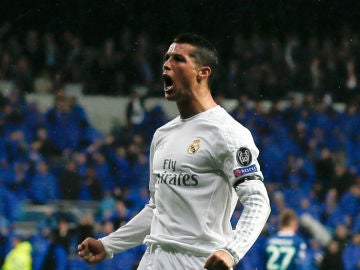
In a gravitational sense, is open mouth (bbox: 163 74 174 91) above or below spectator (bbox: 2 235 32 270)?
above

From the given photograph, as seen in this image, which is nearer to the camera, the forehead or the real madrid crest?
the real madrid crest

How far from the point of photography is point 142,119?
39.5ft

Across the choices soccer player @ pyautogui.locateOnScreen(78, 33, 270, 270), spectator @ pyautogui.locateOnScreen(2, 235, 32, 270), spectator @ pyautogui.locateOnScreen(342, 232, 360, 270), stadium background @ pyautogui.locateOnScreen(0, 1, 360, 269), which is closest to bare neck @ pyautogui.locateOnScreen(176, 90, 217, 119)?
soccer player @ pyautogui.locateOnScreen(78, 33, 270, 270)

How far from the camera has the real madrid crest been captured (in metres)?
3.45

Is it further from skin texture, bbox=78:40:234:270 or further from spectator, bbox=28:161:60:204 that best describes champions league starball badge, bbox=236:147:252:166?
spectator, bbox=28:161:60:204

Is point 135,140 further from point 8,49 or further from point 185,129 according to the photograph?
point 185,129

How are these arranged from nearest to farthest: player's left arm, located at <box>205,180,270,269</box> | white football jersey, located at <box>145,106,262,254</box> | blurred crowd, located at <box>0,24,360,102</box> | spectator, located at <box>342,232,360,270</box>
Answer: player's left arm, located at <box>205,180,270,269</box> < white football jersey, located at <box>145,106,262,254</box> < spectator, located at <box>342,232,360,270</box> < blurred crowd, located at <box>0,24,360,102</box>

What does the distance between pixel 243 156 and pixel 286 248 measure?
498 cm

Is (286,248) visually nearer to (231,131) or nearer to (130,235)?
(130,235)

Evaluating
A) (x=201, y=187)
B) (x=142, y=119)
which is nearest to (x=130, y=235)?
(x=201, y=187)

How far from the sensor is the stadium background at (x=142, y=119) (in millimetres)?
9898

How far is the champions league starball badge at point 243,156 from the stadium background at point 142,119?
226 inches

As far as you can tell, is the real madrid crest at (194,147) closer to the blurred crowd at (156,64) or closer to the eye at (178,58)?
the eye at (178,58)

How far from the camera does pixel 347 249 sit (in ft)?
31.4
